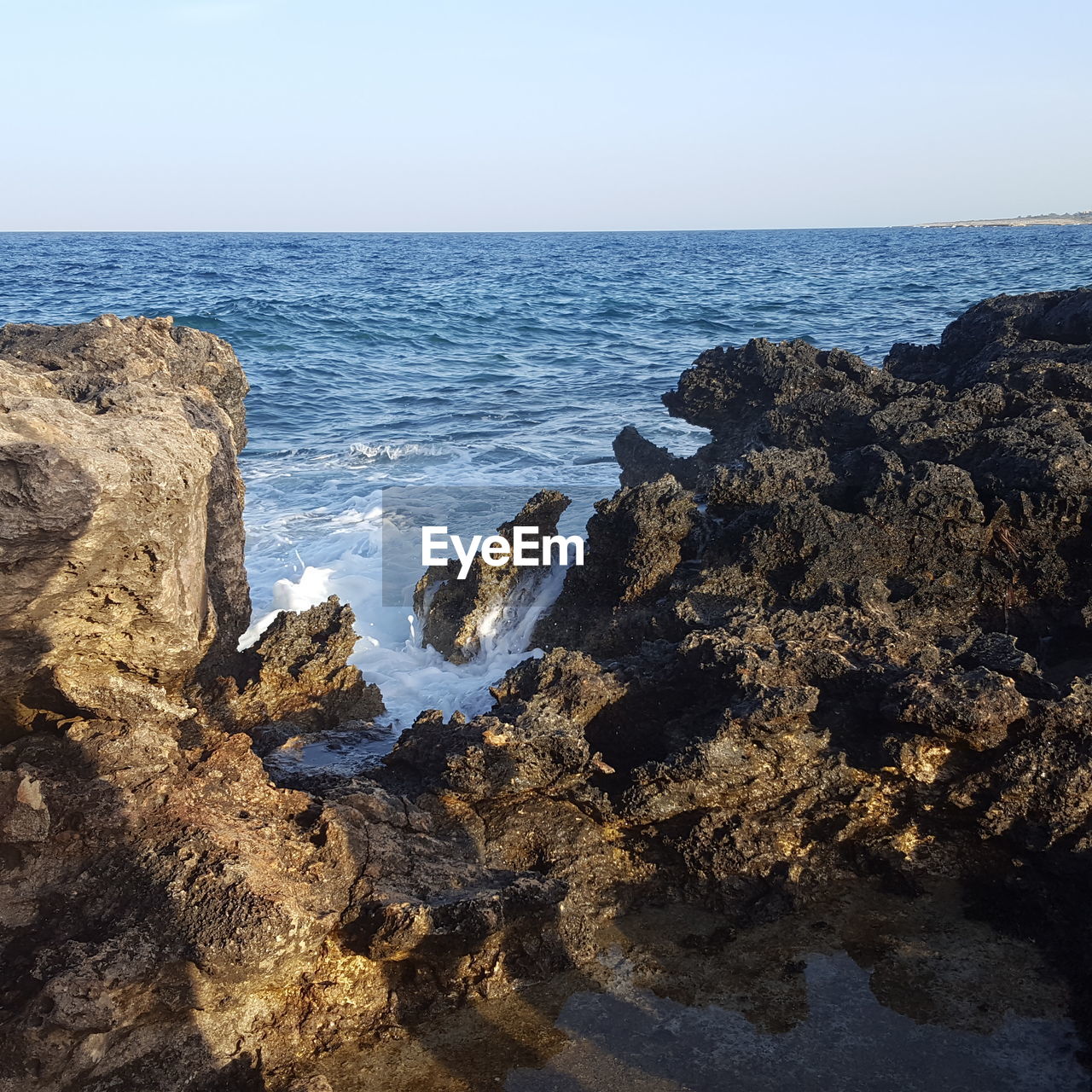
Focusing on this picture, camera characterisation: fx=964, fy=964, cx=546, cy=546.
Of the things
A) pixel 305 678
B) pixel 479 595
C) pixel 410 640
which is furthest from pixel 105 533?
pixel 410 640

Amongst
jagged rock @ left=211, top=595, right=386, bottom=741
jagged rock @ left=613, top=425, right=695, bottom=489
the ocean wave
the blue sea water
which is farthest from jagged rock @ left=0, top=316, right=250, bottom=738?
the ocean wave

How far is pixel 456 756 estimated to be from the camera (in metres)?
3.33

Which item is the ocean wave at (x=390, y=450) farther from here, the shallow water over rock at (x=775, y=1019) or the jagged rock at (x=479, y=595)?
the shallow water over rock at (x=775, y=1019)

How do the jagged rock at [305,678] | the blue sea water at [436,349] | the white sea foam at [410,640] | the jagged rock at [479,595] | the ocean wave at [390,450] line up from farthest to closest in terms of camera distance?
1. the ocean wave at [390,450]
2. the blue sea water at [436,349]
3. the jagged rock at [479,595]
4. the white sea foam at [410,640]
5. the jagged rock at [305,678]

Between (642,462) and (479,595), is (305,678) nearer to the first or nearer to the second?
(479,595)

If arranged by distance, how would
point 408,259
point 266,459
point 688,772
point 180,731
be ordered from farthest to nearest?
point 408,259
point 266,459
point 180,731
point 688,772

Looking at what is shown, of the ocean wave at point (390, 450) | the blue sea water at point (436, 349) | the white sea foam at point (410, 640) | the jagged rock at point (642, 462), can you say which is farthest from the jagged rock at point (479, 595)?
the ocean wave at point (390, 450)

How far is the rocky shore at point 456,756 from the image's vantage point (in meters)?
2.52

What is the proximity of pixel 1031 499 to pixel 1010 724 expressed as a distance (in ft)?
5.65

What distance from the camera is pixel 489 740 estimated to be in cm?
332

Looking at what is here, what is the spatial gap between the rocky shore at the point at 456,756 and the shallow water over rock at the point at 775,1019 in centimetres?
7

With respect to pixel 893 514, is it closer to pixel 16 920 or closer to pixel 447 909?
pixel 447 909

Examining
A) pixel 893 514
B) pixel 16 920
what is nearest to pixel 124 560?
pixel 16 920

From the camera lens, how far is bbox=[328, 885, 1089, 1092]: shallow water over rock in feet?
8.05
